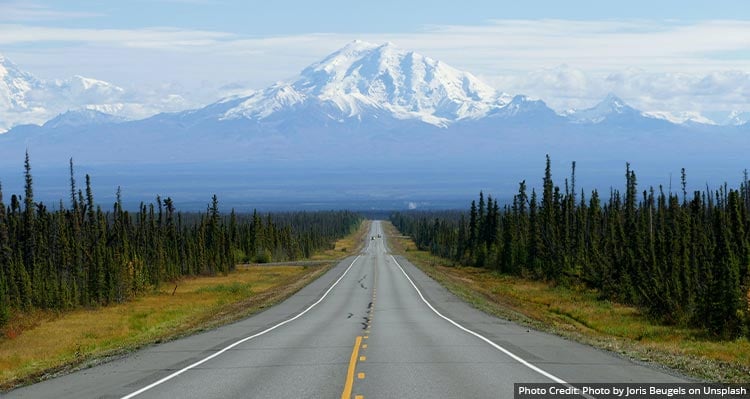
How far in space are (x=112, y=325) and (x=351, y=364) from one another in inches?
1508

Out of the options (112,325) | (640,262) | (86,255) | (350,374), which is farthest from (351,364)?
(86,255)

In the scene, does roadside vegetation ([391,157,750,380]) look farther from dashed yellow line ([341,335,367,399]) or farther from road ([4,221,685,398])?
dashed yellow line ([341,335,367,399])

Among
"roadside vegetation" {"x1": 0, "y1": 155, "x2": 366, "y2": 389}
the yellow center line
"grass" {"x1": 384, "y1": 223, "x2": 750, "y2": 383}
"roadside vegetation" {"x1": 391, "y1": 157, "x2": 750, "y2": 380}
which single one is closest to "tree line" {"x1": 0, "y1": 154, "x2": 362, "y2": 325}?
"roadside vegetation" {"x1": 0, "y1": 155, "x2": 366, "y2": 389}

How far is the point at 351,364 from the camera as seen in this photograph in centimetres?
2244

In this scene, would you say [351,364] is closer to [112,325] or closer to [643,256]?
[112,325]

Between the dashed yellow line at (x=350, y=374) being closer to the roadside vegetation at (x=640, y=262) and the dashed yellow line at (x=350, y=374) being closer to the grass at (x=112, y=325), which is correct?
the grass at (x=112, y=325)

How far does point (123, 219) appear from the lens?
11756cm

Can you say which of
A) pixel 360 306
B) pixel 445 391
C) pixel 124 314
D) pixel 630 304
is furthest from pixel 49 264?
pixel 445 391

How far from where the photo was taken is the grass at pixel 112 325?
35688 mm

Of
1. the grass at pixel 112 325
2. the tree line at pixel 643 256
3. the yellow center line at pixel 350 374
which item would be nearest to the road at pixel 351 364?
the yellow center line at pixel 350 374

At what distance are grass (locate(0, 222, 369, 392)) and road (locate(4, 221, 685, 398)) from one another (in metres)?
2.97

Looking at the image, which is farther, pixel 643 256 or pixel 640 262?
pixel 643 256

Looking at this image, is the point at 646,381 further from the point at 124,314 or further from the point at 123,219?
the point at 123,219

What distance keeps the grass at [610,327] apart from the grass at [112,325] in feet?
52.7
